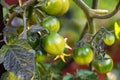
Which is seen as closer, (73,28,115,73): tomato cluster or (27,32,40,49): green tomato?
(27,32,40,49): green tomato

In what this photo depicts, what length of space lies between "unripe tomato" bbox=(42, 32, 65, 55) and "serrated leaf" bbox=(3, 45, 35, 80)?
0.06m

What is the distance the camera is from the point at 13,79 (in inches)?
34.3

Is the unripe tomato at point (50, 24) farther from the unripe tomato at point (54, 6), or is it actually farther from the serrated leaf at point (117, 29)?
the serrated leaf at point (117, 29)

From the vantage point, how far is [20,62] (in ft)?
2.61

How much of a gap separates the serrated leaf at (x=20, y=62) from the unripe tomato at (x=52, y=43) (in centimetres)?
6

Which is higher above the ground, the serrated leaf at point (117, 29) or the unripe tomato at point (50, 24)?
the unripe tomato at point (50, 24)

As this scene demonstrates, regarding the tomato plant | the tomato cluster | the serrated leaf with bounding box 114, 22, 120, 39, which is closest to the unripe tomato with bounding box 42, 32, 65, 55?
the tomato plant

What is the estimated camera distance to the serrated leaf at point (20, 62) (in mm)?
783

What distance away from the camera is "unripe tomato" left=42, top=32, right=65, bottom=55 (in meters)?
0.86

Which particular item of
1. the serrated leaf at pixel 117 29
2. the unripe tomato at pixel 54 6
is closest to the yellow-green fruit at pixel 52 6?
the unripe tomato at pixel 54 6

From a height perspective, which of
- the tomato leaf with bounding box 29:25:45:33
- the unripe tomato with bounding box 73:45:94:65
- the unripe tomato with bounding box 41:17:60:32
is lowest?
the unripe tomato with bounding box 73:45:94:65

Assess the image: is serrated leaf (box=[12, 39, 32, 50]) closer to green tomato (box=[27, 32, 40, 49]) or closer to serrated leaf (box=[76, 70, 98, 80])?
green tomato (box=[27, 32, 40, 49])

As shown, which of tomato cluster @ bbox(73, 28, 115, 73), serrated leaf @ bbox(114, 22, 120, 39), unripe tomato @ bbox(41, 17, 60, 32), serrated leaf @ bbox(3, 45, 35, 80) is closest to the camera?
serrated leaf @ bbox(3, 45, 35, 80)

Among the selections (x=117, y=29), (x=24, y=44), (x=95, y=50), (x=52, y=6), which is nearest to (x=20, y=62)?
(x=24, y=44)
